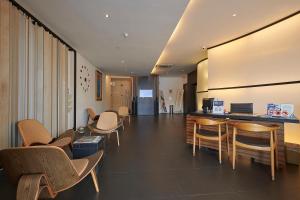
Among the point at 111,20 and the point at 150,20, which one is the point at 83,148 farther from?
the point at 150,20

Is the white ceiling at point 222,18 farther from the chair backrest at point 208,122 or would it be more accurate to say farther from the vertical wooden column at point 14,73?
the vertical wooden column at point 14,73

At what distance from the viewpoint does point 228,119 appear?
335cm

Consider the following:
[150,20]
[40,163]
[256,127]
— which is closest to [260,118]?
[256,127]

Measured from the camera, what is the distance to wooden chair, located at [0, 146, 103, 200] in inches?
55.4

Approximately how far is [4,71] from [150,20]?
9.19 ft

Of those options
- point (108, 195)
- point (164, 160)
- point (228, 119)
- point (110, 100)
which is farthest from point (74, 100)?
point (110, 100)

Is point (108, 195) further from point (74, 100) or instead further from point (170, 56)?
point (170, 56)

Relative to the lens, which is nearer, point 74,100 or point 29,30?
point 29,30

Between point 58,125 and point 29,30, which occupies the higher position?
point 29,30

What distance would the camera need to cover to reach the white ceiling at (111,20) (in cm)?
303

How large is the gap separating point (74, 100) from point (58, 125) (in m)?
1.51

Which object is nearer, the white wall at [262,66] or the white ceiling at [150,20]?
the white ceiling at [150,20]

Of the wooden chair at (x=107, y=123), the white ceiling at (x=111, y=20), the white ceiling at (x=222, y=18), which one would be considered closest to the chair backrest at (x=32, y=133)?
the wooden chair at (x=107, y=123)

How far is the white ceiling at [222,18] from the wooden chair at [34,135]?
355 cm
